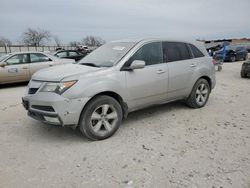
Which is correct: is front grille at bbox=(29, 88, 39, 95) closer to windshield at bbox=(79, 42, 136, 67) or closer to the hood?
the hood

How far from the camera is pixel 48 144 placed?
12.5 feet

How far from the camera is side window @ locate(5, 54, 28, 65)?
934cm

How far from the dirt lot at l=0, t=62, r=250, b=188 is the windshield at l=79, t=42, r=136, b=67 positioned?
1.30 meters

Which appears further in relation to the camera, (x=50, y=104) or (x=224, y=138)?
(x=224, y=138)

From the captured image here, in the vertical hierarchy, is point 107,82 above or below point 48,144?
above

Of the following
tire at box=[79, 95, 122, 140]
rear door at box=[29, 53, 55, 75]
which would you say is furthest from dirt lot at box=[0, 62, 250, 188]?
rear door at box=[29, 53, 55, 75]

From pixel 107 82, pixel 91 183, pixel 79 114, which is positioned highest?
pixel 107 82

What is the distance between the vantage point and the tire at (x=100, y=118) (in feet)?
12.2

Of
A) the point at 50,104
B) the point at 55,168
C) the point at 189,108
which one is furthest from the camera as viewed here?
the point at 189,108

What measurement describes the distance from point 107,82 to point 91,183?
1.67m

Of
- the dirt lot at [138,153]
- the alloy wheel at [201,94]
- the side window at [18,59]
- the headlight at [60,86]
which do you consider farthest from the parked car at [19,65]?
the alloy wheel at [201,94]

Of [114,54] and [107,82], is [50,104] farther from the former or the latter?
[114,54]

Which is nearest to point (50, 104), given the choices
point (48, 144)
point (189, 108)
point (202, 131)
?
point (48, 144)

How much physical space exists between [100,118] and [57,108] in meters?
0.73
